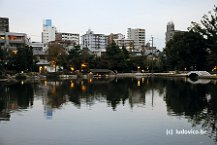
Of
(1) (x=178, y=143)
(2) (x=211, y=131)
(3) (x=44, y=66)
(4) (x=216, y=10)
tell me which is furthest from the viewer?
(3) (x=44, y=66)

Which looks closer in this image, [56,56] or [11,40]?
[56,56]

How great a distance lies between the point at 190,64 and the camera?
68.8 m

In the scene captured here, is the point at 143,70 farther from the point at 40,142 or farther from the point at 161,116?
the point at 40,142

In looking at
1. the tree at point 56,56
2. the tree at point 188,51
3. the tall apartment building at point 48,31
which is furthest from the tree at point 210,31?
the tall apartment building at point 48,31

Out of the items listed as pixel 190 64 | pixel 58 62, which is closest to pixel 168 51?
pixel 190 64

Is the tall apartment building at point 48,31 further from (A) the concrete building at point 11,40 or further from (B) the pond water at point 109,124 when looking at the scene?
(B) the pond water at point 109,124

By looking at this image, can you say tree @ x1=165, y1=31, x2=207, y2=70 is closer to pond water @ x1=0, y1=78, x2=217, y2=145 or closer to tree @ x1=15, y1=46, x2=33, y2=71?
tree @ x1=15, y1=46, x2=33, y2=71

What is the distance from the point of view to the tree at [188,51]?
2655 inches

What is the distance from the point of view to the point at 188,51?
220ft

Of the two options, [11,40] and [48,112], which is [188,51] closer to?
[11,40]

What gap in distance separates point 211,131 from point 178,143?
2385mm

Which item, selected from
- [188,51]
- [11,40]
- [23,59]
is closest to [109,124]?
[23,59]

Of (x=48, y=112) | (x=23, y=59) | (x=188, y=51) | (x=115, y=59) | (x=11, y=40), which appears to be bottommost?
(x=48, y=112)

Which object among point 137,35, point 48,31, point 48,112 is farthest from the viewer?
point 137,35
